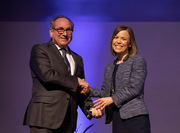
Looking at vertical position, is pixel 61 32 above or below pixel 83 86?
above

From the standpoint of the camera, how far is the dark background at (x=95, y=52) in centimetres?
416

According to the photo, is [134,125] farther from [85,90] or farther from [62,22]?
[62,22]

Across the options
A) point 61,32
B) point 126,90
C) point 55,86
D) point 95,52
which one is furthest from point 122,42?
point 95,52

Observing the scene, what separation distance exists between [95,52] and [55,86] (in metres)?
2.08

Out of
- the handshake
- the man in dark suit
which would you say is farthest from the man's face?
the handshake

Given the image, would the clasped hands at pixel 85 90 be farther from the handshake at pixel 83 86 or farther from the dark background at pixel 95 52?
the dark background at pixel 95 52

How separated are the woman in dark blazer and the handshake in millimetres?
164

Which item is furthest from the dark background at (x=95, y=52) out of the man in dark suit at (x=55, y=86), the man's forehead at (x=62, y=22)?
the man in dark suit at (x=55, y=86)

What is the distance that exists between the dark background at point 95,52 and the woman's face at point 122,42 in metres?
1.72

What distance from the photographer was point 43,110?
214 centimetres

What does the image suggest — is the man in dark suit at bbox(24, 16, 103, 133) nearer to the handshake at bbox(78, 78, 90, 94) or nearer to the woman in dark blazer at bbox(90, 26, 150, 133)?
the handshake at bbox(78, 78, 90, 94)

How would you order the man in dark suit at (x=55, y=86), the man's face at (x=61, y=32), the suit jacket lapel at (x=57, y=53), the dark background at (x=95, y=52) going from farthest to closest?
the dark background at (x=95, y=52) → the man's face at (x=61, y=32) → the suit jacket lapel at (x=57, y=53) → the man in dark suit at (x=55, y=86)

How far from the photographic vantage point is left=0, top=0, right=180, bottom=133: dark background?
164 inches

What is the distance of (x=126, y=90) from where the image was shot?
2219 millimetres
